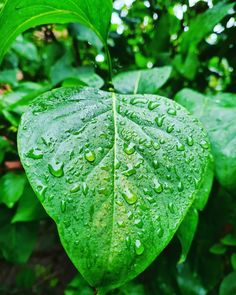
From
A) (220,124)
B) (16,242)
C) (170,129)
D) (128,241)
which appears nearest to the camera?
(128,241)

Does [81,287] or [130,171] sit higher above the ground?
[130,171]

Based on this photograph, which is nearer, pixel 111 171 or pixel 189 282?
pixel 111 171

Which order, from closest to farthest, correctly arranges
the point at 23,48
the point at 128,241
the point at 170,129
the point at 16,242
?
the point at 128,241
the point at 170,129
the point at 16,242
the point at 23,48

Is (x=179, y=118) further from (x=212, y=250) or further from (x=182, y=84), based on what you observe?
(x=182, y=84)

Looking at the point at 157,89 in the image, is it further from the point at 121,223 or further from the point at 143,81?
the point at 121,223

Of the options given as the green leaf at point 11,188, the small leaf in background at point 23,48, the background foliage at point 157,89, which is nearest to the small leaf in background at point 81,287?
the background foliage at point 157,89

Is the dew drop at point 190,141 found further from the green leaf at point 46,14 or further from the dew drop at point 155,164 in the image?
the green leaf at point 46,14

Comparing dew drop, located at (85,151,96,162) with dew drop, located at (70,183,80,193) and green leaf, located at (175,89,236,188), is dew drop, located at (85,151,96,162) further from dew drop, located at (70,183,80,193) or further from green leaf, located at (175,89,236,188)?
green leaf, located at (175,89,236,188)

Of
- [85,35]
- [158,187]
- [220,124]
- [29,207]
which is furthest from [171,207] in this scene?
[85,35]
